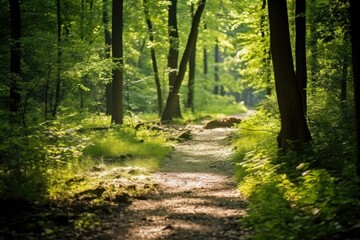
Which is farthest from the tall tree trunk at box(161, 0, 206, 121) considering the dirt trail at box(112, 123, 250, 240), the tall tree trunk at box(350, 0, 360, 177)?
the tall tree trunk at box(350, 0, 360, 177)

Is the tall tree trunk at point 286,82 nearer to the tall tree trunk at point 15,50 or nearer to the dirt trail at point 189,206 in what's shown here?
the dirt trail at point 189,206

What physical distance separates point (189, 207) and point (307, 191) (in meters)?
2.27

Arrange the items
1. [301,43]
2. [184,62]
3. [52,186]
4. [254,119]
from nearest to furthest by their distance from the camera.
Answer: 1. [52,186]
2. [301,43]
3. [254,119]
4. [184,62]

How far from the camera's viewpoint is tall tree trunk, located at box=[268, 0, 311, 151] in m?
9.16

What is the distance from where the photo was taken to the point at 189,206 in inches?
308

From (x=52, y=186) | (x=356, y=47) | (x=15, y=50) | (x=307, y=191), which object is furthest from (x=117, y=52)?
(x=356, y=47)

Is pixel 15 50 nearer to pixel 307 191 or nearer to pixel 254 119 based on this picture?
pixel 307 191

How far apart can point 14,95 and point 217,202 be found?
6.66 m

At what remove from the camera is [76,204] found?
712 centimetres

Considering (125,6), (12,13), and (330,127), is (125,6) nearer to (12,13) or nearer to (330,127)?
(12,13)

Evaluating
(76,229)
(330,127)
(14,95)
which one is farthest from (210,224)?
(14,95)

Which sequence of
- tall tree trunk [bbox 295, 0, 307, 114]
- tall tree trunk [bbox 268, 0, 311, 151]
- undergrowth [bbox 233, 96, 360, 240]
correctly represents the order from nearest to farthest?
1. undergrowth [bbox 233, 96, 360, 240]
2. tall tree trunk [bbox 268, 0, 311, 151]
3. tall tree trunk [bbox 295, 0, 307, 114]

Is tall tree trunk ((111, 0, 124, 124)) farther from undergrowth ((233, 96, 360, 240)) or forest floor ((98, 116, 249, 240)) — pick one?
undergrowth ((233, 96, 360, 240))

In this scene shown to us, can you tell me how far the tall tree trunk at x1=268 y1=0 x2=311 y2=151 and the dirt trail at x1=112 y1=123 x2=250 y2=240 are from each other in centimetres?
191
